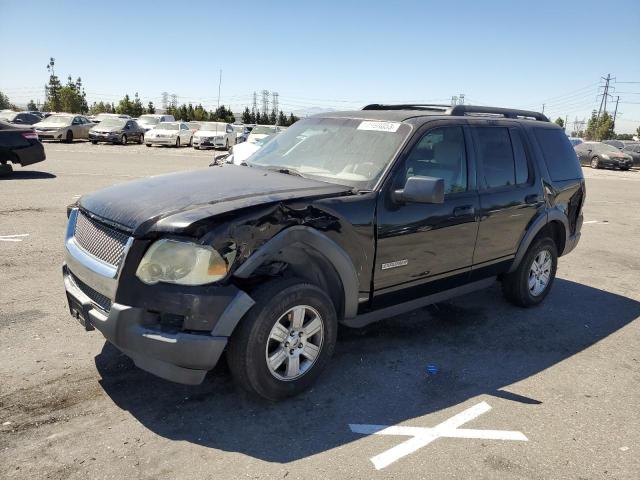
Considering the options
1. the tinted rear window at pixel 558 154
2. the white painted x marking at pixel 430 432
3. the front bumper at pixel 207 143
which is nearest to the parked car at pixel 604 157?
the front bumper at pixel 207 143

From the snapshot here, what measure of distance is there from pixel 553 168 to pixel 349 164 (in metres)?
2.62

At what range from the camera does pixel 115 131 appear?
28.2 m

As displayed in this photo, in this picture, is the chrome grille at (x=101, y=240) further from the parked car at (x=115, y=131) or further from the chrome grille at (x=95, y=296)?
the parked car at (x=115, y=131)

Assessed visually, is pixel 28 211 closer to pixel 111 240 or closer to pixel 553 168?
pixel 111 240

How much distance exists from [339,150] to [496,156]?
1.55 metres

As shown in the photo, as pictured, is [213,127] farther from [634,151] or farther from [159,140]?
[634,151]

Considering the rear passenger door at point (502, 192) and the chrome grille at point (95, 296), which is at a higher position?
the rear passenger door at point (502, 192)

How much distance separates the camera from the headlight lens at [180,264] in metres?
2.92

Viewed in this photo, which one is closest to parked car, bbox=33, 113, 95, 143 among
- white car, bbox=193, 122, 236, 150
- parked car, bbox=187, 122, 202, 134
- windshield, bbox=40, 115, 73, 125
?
windshield, bbox=40, 115, 73, 125

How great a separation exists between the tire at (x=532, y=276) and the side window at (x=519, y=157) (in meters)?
0.71

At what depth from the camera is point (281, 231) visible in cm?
317

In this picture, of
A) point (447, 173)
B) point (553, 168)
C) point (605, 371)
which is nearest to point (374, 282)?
point (447, 173)

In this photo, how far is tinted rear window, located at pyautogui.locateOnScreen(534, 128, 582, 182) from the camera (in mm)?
5414

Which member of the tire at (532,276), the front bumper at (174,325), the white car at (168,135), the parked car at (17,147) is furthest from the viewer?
the white car at (168,135)
